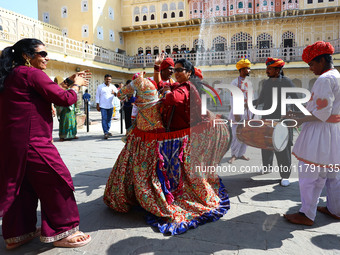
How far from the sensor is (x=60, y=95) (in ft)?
6.03

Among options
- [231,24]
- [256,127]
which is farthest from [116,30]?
[256,127]

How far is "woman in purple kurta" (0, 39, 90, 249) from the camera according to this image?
178 centimetres

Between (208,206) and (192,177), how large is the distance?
0.95 ft

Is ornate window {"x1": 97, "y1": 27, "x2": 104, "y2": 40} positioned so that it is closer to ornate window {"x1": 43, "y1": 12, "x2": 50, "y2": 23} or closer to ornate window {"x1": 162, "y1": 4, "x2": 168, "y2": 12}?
ornate window {"x1": 43, "y1": 12, "x2": 50, "y2": 23}

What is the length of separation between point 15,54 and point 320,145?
240cm

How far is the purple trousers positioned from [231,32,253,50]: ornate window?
884 inches

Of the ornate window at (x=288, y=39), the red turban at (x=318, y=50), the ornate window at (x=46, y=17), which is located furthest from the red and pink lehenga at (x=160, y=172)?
the ornate window at (x=46, y=17)

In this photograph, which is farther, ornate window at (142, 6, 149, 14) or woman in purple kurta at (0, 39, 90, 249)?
ornate window at (142, 6, 149, 14)

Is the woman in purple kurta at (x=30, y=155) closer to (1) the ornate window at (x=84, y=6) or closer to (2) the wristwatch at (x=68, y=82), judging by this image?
(2) the wristwatch at (x=68, y=82)

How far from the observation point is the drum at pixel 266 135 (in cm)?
278

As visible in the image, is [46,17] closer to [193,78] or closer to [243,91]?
[243,91]

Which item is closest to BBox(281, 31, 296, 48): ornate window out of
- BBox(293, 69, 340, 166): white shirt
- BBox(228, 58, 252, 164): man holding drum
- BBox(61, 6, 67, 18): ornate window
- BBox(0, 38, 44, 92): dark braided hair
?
BBox(61, 6, 67, 18): ornate window

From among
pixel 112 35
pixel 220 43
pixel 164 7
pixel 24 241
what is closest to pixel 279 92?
pixel 24 241

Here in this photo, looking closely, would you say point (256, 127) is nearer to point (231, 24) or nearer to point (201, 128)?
point (201, 128)
